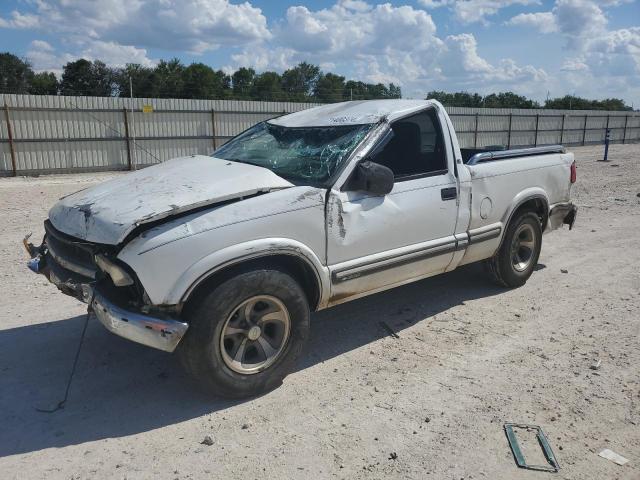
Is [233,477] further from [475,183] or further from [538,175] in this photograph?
[538,175]

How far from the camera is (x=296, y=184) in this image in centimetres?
387

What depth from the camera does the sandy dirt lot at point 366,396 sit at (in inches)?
117

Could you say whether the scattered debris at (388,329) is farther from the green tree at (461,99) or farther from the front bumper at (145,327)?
the green tree at (461,99)

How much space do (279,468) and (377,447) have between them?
582mm

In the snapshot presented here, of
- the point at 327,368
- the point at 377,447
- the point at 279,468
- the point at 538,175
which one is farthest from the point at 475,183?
the point at 279,468

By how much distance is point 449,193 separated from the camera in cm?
467

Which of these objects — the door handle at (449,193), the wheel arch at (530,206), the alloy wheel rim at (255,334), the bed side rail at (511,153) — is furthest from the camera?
the wheel arch at (530,206)

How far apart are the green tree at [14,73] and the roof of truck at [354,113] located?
47594mm

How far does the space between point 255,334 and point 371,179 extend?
1.36 m

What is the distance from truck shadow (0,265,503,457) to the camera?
3.30m

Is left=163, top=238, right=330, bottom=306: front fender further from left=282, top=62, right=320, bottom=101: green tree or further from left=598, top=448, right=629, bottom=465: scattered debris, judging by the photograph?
left=282, top=62, right=320, bottom=101: green tree

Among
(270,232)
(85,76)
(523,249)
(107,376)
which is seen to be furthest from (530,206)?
(85,76)

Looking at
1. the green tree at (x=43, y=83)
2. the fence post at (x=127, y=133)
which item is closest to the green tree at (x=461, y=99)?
the fence post at (x=127, y=133)

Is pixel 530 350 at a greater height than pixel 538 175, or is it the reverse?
pixel 538 175
